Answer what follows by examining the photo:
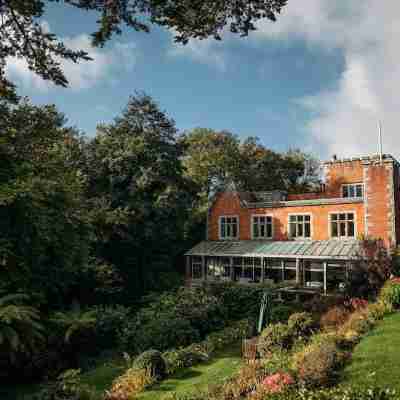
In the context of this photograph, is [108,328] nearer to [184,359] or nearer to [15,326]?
[15,326]

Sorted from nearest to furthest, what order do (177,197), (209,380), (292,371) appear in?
(292,371)
(209,380)
(177,197)

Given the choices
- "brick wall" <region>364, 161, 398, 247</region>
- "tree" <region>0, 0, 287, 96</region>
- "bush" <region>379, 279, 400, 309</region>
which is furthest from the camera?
"brick wall" <region>364, 161, 398, 247</region>

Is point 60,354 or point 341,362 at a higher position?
point 341,362

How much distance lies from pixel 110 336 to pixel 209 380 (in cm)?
901

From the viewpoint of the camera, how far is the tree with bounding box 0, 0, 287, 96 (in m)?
5.56

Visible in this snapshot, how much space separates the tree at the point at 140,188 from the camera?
1088 inches

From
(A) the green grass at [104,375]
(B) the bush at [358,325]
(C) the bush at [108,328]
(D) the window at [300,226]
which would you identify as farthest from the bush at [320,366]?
(D) the window at [300,226]

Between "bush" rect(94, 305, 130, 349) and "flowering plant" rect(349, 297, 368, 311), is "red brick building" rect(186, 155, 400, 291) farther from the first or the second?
"bush" rect(94, 305, 130, 349)

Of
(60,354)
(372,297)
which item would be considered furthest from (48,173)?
(372,297)

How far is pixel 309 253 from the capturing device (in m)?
25.1

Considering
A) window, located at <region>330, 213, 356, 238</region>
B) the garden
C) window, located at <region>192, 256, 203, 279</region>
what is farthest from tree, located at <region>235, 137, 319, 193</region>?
the garden

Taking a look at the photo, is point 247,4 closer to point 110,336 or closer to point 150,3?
point 150,3

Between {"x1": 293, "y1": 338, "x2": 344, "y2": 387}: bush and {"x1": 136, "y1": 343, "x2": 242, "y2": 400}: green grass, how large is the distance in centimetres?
255

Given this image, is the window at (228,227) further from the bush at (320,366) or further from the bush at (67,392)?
the bush at (320,366)
